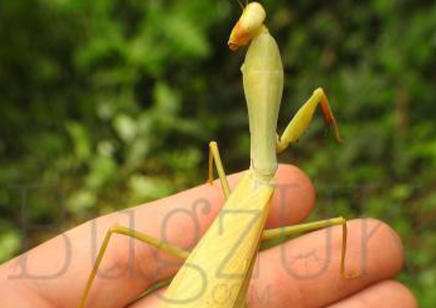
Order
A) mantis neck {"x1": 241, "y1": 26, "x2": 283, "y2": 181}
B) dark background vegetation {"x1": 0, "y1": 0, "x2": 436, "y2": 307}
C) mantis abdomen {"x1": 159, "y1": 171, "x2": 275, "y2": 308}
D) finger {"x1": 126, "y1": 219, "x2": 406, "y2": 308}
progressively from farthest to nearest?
dark background vegetation {"x1": 0, "y1": 0, "x2": 436, "y2": 307}, finger {"x1": 126, "y1": 219, "x2": 406, "y2": 308}, mantis neck {"x1": 241, "y1": 26, "x2": 283, "y2": 181}, mantis abdomen {"x1": 159, "y1": 171, "x2": 275, "y2": 308}

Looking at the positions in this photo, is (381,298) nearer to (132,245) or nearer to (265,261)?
(265,261)

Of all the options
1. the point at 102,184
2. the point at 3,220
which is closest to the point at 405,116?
the point at 102,184

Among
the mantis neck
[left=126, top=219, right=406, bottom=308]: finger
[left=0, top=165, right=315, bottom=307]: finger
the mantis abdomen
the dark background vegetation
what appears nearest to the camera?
the mantis abdomen

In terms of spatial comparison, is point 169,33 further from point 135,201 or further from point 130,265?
point 130,265

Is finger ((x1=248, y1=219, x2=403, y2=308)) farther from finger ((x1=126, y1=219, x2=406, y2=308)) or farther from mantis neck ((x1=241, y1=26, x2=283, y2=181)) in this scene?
mantis neck ((x1=241, y1=26, x2=283, y2=181))

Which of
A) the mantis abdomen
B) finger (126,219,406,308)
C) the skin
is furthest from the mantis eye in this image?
finger (126,219,406,308)

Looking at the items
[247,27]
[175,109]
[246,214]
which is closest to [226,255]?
[246,214]
